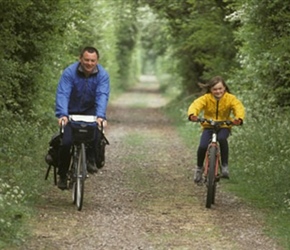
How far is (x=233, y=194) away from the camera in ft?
38.6

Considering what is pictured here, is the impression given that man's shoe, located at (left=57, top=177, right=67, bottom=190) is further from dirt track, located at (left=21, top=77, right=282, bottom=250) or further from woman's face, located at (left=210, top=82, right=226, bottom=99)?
woman's face, located at (left=210, top=82, right=226, bottom=99)

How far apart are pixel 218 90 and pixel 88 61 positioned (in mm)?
1946

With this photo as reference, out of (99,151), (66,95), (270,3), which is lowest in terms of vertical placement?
(99,151)

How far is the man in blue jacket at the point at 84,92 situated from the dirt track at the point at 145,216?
0.83 meters

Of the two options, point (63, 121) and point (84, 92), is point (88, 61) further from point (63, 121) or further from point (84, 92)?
point (63, 121)

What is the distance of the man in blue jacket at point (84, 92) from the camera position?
10.1 m

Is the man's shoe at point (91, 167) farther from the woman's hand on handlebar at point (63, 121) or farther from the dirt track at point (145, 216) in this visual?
the woman's hand on handlebar at point (63, 121)

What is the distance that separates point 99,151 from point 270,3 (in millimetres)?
5797

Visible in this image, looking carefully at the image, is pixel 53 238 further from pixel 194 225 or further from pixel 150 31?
pixel 150 31

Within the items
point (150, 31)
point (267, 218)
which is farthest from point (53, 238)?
point (150, 31)

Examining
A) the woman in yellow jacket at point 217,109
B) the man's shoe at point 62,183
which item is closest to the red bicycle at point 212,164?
the woman in yellow jacket at point 217,109

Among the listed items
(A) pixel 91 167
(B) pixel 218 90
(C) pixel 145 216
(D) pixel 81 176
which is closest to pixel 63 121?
(D) pixel 81 176

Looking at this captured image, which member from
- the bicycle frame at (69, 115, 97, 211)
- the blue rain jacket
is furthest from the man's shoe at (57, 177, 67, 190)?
the blue rain jacket

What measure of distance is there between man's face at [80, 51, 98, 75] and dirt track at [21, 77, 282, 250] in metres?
1.90
